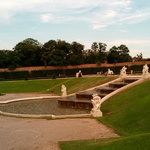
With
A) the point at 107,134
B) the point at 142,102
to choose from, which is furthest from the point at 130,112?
the point at 107,134

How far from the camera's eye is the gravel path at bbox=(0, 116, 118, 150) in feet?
31.1

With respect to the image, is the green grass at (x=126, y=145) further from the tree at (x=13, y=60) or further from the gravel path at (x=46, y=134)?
the tree at (x=13, y=60)

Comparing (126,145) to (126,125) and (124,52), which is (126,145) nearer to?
(126,125)

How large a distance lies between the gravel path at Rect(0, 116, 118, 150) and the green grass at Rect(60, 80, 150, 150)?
693 mm

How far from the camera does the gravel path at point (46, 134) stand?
948cm

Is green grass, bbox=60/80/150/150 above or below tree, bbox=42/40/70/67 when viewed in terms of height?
below

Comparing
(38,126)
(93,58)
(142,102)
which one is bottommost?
(38,126)

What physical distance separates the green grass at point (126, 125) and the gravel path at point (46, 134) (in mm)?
693

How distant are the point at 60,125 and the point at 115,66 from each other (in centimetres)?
4992

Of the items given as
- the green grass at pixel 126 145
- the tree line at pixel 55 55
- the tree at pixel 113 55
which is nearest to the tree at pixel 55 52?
the tree line at pixel 55 55

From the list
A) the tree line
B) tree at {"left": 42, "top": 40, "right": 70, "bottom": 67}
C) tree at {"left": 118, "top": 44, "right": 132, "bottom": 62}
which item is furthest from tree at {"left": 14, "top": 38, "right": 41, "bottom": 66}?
tree at {"left": 118, "top": 44, "right": 132, "bottom": 62}

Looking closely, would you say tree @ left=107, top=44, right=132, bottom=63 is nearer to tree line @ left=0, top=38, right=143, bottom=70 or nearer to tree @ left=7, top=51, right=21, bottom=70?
tree line @ left=0, top=38, right=143, bottom=70

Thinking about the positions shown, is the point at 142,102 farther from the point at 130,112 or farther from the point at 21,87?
the point at 21,87

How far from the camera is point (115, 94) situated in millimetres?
21672
